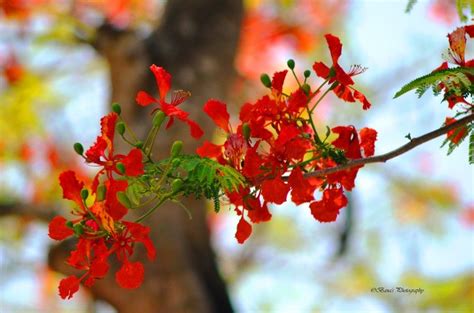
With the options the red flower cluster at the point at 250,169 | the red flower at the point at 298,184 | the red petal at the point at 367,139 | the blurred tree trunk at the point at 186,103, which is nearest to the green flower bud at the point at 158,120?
the red flower cluster at the point at 250,169

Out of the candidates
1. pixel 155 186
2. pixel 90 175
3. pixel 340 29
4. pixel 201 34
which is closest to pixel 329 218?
pixel 155 186

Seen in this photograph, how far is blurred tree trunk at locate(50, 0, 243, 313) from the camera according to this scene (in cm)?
261

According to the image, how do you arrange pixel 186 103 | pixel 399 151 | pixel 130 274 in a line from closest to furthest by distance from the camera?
pixel 399 151, pixel 130 274, pixel 186 103

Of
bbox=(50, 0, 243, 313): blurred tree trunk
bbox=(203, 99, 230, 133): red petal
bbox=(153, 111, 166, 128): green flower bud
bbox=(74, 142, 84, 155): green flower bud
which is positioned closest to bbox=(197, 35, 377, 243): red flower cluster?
bbox=(203, 99, 230, 133): red petal

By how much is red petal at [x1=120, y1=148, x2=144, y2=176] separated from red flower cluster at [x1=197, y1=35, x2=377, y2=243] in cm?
14

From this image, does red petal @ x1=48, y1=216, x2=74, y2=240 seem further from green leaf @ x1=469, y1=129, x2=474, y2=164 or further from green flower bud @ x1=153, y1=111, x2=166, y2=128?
green leaf @ x1=469, y1=129, x2=474, y2=164

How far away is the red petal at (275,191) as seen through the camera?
→ 119 centimetres

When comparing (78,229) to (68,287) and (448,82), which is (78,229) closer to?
(68,287)

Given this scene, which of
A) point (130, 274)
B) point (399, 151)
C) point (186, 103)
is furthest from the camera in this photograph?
point (186, 103)

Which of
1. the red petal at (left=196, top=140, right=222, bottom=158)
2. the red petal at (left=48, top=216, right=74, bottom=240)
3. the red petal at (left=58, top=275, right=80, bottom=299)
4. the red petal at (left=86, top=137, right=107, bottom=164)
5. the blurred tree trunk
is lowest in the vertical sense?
the red petal at (left=58, top=275, right=80, bottom=299)

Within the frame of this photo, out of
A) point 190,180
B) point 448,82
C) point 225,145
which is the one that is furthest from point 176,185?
point 448,82

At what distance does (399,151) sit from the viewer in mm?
1160

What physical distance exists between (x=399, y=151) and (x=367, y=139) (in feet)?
0.52

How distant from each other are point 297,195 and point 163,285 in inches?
57.7
